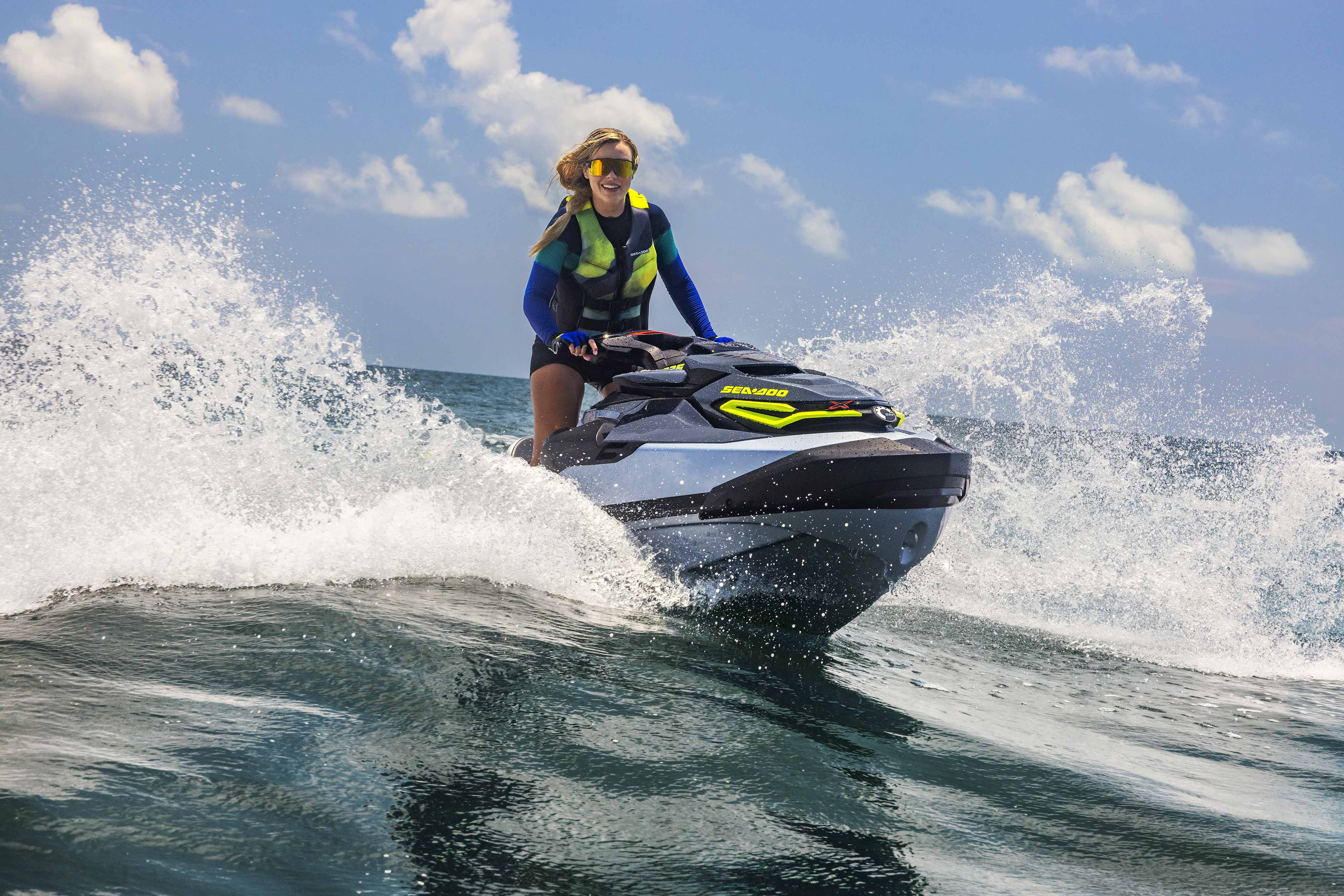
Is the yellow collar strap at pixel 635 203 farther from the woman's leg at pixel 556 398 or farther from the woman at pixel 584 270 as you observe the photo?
the woman's leg at pixel 556 398

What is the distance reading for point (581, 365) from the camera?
4066 mm

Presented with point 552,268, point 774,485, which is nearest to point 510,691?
point 774,485

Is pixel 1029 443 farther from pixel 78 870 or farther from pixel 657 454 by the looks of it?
pixel 78 870

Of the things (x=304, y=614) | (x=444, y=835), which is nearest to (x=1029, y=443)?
(x=304, y=614)

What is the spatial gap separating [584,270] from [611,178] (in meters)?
0.41

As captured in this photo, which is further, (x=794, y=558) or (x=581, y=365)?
(x=581, y=365)

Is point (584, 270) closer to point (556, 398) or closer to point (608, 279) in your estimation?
point (608, 279)

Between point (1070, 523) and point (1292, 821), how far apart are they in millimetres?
A: 5005

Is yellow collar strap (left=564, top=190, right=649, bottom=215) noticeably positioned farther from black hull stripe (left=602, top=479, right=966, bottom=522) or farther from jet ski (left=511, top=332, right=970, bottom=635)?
black hull stripe (left=602, top=479, right=966, bottom=522)

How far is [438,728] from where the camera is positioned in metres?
2.04

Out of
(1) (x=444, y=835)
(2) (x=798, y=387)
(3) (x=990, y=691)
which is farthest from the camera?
(2) (x=798, y=387)

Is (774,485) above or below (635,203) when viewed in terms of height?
below

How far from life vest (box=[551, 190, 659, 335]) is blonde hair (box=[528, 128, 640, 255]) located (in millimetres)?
42

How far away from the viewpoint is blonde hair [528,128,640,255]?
13.2 feet
